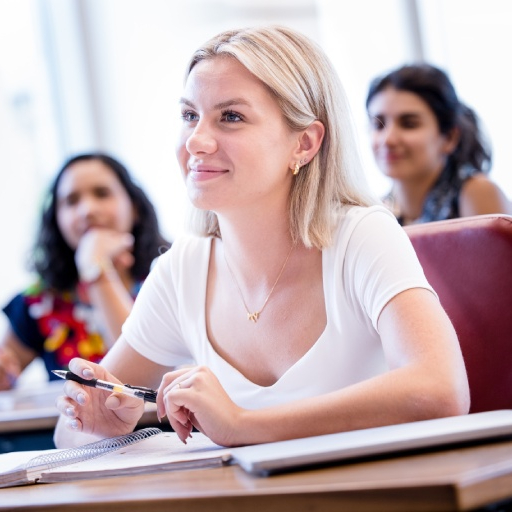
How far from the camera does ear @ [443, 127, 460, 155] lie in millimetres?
3404

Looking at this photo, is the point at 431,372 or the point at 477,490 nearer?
the point at 477,490

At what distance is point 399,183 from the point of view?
3.40 meters

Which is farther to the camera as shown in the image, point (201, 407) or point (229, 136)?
point (229, 136)

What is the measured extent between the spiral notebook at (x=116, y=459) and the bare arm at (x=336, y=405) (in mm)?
44

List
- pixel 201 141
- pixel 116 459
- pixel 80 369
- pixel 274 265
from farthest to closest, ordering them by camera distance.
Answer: pixel 274 265 < pixel 201 141 < pixel 80 369 < pixel 116 459

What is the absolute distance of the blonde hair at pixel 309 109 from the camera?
160 centimetres

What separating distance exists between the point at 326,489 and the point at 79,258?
7.45ft

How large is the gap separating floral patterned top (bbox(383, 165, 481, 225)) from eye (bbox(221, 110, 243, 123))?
1.52m

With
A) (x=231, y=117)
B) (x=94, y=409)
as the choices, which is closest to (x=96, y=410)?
(x=94, y=409)

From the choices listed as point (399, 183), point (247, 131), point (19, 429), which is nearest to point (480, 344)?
point (247, 131)

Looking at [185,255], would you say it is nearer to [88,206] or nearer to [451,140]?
[88,206]

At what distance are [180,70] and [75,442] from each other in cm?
318

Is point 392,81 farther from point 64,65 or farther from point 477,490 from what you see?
point 477,490

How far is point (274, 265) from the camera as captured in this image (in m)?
Answer: 1.68
